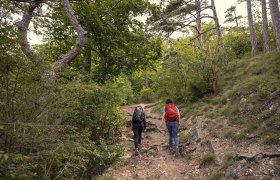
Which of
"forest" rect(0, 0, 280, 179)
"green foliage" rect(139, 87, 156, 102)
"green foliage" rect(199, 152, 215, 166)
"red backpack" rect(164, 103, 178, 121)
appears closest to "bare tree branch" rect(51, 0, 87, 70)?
"forest" rect(0, 0, 280, 179)

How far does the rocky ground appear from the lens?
18.6ft

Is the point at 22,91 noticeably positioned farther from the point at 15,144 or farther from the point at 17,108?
the point at 15,144

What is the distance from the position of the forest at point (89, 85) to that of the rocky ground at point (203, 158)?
0.41 m

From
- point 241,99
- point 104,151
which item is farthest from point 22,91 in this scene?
point 241,99

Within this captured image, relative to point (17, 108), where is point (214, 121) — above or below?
below

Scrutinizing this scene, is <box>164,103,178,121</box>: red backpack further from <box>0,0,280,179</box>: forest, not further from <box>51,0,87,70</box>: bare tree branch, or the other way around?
<box>51,0,87,70</box>: bare tree branch

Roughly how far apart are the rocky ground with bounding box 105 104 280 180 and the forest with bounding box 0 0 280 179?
406 millimetres

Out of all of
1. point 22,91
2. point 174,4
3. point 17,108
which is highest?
point 174,4

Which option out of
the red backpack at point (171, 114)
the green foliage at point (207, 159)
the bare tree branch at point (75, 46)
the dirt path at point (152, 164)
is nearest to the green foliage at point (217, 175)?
the dirt path at point (152, 164)

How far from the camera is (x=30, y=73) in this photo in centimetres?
410

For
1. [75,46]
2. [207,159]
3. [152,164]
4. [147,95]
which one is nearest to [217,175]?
[207,159]

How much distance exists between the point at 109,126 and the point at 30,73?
5.29 meters

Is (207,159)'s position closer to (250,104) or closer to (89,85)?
(250,104)

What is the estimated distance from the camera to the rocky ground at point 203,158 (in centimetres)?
568
